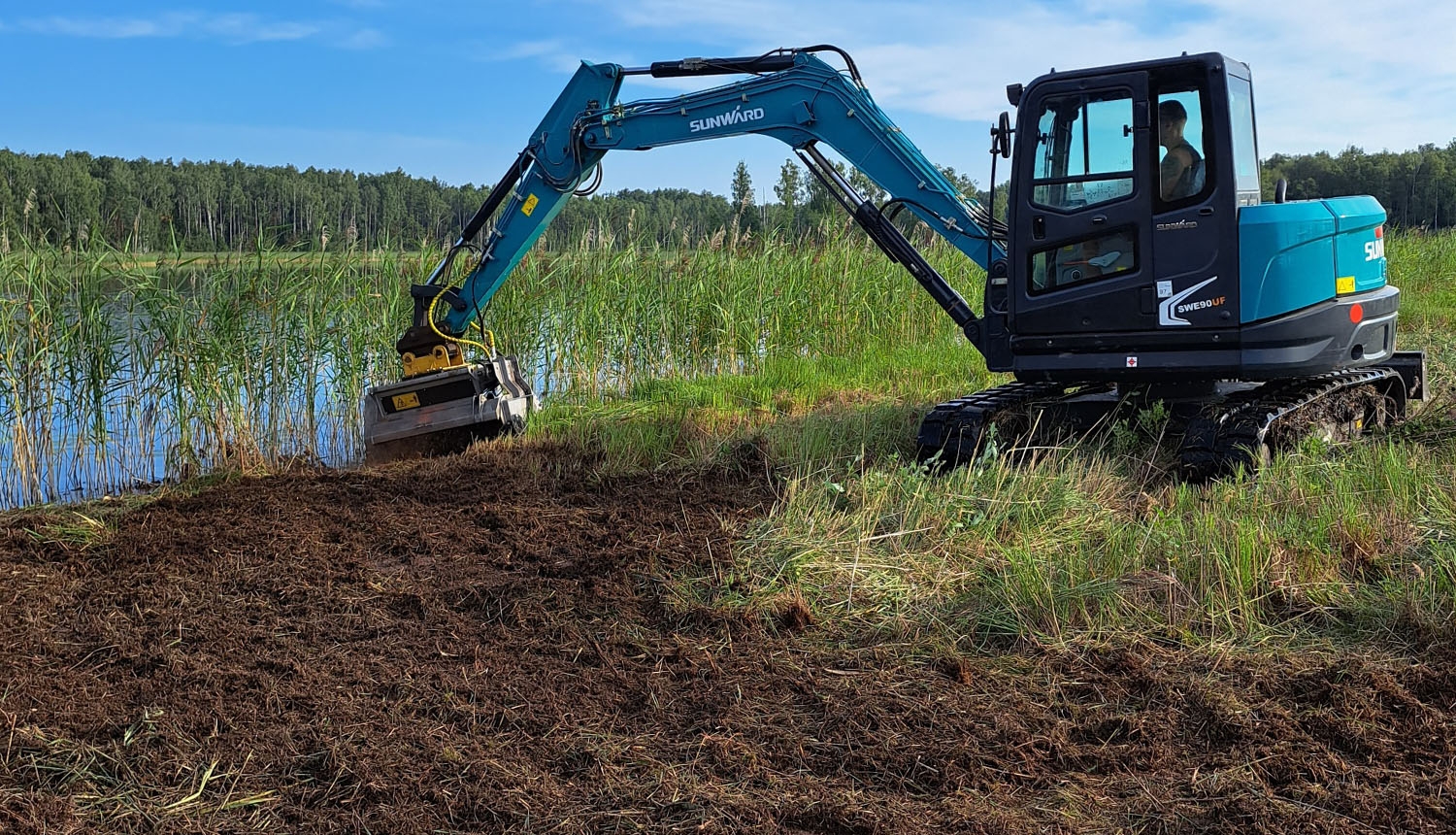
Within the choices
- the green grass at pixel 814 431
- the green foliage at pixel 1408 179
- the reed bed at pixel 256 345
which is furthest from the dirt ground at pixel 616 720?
the green foliage at pixel 1408 179

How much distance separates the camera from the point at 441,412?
321 inches

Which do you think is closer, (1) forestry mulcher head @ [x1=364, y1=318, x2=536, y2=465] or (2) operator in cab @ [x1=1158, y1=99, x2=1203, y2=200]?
(2) operator in cab @ [x1=1158, y1=99, x2=1203, y2=200]

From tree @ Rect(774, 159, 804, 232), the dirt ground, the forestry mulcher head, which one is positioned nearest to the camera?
the dirt ground

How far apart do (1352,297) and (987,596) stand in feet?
12.3

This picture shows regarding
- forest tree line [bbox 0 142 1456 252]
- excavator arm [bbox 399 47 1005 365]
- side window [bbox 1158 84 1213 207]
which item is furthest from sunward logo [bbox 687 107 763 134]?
side window [bbox 1158 84 1213 207]

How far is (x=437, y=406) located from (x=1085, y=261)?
4.51 m

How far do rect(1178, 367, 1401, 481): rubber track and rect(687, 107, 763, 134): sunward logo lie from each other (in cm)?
339

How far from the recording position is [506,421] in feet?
26.7

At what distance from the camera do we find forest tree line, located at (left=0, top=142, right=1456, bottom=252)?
27.8ft

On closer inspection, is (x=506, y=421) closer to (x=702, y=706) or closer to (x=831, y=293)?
(x=702, y=706)

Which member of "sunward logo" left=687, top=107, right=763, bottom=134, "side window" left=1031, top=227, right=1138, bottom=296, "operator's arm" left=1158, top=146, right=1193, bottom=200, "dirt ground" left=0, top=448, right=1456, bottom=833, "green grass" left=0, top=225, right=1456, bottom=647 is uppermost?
"sunward logo" left=687, top=107, right=763, bottom=134

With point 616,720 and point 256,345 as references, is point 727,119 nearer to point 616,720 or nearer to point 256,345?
point 256,345

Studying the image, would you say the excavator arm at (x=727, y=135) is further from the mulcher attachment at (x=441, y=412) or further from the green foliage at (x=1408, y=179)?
the green foliage at (x=1408, y=179)

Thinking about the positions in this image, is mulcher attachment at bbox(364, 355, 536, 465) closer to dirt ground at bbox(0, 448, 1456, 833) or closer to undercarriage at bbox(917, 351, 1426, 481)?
dirt ground at bbox(0, 448, 1456, 833)
